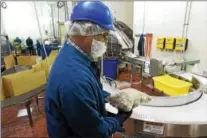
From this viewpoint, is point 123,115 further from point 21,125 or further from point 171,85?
point 21,125

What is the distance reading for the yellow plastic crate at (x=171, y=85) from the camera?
1.35m

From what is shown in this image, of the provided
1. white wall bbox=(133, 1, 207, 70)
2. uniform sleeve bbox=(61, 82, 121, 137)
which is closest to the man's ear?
uniform sleeve bbox=(61, 82, 121, 137)

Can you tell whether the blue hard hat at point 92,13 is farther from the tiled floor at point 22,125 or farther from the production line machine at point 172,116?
the tiled floor at point 22,125

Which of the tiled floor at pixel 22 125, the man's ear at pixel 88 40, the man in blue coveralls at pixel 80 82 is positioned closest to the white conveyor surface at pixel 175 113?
the man in blue coveralls at pixel 80 82

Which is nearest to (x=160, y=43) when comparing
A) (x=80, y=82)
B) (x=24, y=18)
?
(x=80, y=82)

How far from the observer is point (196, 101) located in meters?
1.29

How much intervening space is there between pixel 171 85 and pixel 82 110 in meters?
0.93

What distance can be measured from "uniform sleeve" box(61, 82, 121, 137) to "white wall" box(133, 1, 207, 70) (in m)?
1.54

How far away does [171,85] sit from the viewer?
1.37 metres

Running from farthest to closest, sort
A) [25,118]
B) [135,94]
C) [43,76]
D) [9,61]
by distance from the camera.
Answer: [9,61] < [25,118] < [43,76] < [135,94]

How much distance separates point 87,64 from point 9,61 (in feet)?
9.47

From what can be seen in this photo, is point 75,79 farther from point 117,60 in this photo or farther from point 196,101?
point 117,60

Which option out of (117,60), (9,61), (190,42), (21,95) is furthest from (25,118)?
(190,42)

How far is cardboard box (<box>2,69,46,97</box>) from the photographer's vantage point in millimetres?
1942
